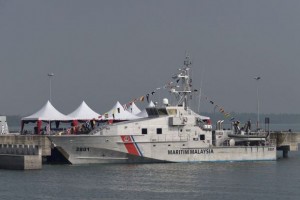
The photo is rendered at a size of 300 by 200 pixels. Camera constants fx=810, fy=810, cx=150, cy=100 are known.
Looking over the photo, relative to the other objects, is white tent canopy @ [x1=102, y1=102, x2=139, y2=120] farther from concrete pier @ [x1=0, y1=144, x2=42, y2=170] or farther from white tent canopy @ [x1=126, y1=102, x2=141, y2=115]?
concrete pier @ [x1=0, y1=144, x2=42, y2=170]

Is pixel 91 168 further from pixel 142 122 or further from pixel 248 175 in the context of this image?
pixel 248 175

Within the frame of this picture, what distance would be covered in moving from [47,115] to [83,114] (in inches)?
177

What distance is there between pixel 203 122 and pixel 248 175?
10941 millimetres

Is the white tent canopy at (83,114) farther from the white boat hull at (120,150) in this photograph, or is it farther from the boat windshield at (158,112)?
the white boat hull at (120,150)

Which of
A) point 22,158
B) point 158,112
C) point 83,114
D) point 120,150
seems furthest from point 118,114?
point 22,158

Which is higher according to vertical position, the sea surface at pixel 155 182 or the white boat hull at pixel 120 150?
the white boat hull at pixel 120 150

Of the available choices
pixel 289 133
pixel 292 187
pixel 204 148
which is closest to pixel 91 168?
pixel 204 148

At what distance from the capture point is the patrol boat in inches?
2611

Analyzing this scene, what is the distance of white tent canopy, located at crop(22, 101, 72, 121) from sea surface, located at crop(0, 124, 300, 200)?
1482 cm

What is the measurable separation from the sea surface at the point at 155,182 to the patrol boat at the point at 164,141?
3.26 feet

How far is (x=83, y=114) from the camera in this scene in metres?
84.8

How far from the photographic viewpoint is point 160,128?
6738 cm

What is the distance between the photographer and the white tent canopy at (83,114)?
84.2 metres

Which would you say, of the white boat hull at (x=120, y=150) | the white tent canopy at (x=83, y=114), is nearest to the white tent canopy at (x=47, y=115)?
the white tent canopy at (x=83, y=114)
